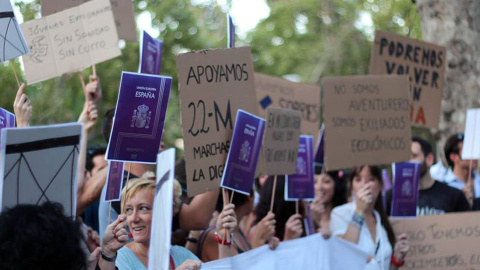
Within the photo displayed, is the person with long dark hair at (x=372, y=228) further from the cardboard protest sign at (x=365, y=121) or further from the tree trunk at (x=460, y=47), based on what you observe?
the tree trunk at (x=460, y=47)

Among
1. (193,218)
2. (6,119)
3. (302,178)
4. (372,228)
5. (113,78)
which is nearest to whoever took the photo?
(6,119)

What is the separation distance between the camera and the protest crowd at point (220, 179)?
304cm

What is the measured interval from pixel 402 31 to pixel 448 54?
9067 mm

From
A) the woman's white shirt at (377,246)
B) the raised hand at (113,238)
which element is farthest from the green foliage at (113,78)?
the raised hand at (113,238)

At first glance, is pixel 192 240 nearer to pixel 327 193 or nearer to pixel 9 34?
pixel 9 34

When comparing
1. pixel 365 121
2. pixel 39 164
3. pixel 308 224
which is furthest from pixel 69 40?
pixel 39 164

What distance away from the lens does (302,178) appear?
601cm

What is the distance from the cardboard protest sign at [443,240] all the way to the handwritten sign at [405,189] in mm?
77

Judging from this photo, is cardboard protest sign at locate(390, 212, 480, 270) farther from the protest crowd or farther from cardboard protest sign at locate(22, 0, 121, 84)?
cardboard protest sign at locate(22, 0, 121, 84)

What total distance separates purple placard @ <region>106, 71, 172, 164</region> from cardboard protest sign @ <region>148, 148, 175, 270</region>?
71cm

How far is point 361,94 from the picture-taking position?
6.54 m

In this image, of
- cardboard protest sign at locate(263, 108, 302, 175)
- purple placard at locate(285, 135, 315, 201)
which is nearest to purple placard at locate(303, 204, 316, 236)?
purple placard at locate(285, 135, 315, 201)

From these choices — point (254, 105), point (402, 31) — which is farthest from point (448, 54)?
point (402, 31)

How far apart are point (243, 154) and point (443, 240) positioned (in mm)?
2125
